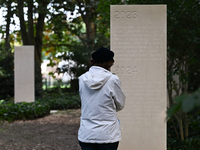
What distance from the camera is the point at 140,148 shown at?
5367mm

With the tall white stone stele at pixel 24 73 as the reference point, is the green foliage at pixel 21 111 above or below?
below

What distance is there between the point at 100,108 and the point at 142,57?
8.68 feet

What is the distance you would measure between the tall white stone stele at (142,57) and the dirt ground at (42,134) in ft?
6.85

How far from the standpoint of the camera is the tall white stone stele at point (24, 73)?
12.0 m

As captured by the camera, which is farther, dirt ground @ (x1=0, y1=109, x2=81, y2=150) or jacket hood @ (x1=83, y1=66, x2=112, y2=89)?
dirt ground @ (x1=0, y1=109, x2=81, y2=150)

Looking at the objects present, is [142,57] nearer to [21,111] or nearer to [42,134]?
[42,134]

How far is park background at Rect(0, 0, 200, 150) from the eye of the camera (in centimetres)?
609

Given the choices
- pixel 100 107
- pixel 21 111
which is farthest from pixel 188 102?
pixel 21 111

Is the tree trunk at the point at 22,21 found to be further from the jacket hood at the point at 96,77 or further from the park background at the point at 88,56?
the jacket hood at the point at 96,77

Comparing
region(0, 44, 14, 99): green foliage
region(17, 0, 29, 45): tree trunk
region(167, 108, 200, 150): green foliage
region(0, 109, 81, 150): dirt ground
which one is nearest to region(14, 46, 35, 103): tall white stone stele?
region(0, 109, 81, 150): dirt ground

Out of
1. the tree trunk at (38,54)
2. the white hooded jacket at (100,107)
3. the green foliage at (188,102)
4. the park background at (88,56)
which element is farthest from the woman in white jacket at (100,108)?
the tree trunk at (38,54)

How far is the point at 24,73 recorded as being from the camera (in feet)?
39.7

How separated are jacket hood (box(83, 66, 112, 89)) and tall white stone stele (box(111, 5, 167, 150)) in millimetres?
2402

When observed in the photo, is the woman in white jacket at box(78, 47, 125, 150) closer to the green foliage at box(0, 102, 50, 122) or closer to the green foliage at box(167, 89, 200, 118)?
the green foliage at box(167, 89, 200, 118)
